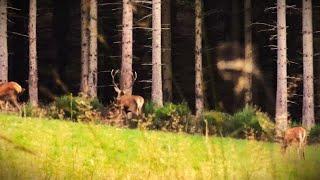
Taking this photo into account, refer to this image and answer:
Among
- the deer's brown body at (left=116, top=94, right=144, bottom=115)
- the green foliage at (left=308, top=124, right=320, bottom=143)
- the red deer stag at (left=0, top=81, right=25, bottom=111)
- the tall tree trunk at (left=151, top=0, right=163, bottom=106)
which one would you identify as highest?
the tall tree trunk at (left=151, top=0, right=163, bottom=106)

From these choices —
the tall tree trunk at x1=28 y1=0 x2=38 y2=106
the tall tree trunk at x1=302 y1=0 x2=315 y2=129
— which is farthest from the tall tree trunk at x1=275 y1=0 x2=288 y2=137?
the tall tree trunk at x1=28 y1=0 x2=38 y2=106

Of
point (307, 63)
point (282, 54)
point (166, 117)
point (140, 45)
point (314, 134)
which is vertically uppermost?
point (140, 45)

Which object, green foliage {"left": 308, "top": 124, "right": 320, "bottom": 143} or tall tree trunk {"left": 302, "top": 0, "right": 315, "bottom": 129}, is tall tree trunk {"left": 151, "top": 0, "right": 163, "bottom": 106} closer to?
green foliage {"left": 308, "top": 124, "right": 320, "bottom": 143}

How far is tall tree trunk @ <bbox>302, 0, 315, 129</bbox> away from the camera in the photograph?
2270 centimetres

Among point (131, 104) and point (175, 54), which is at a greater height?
point (175, 54)

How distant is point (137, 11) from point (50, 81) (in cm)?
517

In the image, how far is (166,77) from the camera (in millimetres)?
27188

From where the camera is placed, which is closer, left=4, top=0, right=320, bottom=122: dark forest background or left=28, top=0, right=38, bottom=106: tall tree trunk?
left=28, top=0, right=38, bottom=106: tall tree trunk

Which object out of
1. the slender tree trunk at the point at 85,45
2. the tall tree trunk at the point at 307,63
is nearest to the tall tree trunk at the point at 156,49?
the slender tree trunk at the point at 85,45

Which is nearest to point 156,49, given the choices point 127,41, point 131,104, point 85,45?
point 127,41

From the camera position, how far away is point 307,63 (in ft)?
74.5

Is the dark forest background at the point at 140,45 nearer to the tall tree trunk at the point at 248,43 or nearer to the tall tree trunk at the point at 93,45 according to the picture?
the tall tree trunk at the point at 248,43

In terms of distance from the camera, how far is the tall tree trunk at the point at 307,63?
22.7m

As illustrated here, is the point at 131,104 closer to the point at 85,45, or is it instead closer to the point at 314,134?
the point at 314,134
